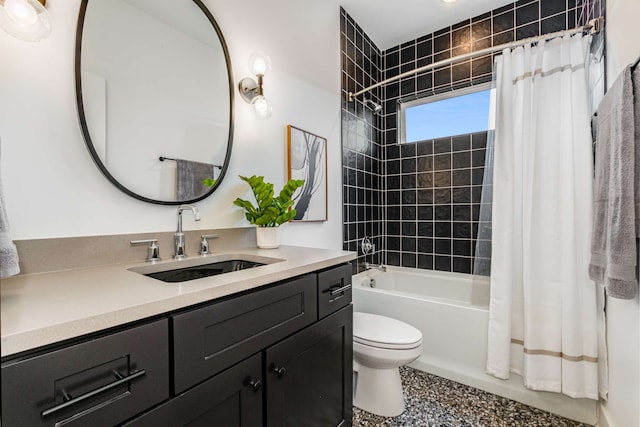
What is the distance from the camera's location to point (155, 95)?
1.20m

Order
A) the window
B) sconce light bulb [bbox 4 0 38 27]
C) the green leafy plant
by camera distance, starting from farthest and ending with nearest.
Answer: the window → the green leafy plant → sconce light bulb [bbox 4 0 38 27]

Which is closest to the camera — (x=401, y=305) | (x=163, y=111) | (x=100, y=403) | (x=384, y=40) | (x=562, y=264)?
(x=100, y=403)

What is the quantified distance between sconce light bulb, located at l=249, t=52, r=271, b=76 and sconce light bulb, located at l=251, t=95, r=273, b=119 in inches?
5.1

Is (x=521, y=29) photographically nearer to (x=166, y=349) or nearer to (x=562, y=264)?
(x=562, y=264)

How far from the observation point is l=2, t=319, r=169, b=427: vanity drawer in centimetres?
47

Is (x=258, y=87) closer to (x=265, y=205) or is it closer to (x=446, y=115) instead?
(x=265, y=205)

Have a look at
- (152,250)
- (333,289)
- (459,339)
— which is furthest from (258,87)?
(459,339)

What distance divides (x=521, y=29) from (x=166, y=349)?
304 cm

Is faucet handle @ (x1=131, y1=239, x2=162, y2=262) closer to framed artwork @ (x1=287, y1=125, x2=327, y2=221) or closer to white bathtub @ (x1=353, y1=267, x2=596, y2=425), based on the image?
framed artwork @ (x1=287, y1=125, x2=327, y2=221)

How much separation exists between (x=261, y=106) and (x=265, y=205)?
528 mm

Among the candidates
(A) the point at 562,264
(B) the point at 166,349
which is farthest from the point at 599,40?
(B) the point at 166,349

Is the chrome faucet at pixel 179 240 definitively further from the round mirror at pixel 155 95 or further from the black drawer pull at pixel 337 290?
the black drawer pull at pixel 337 290

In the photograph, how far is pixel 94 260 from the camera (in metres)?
0.99

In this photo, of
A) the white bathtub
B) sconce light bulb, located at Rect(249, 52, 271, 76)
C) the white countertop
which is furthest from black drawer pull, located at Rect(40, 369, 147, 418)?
the white bathtub
